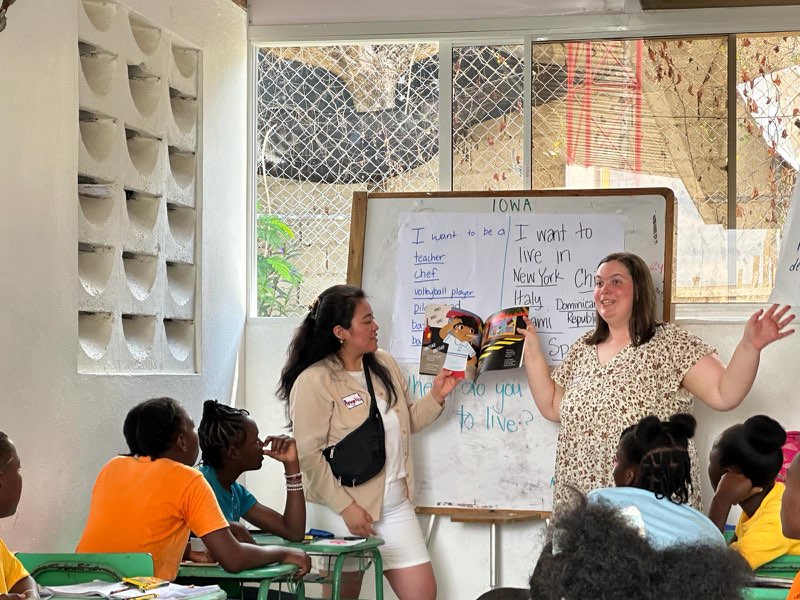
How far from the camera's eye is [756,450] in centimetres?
384

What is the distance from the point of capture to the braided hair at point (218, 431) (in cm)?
388

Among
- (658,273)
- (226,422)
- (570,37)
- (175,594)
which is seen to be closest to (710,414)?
(658,273)

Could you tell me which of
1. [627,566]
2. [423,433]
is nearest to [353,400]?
[423,433]

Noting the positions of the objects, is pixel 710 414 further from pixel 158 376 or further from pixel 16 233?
pixel 16 233

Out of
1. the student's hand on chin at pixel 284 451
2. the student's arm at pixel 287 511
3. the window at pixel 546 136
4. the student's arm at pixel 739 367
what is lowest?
the student's arm at pixel 287 511

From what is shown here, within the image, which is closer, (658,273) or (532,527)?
(658,273)

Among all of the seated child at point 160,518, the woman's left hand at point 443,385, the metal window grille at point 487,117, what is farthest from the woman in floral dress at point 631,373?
the seated child at point 160,518

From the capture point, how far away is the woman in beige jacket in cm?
429

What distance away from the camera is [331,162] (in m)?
5.34

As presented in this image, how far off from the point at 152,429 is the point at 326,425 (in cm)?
109

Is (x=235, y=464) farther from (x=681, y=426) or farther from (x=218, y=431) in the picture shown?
(x=681, y=426)

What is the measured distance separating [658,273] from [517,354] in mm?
658

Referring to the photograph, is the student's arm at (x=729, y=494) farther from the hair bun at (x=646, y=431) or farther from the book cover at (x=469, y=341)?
the book cover at (x=469, y=341)

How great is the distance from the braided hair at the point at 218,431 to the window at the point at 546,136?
4.65 feet
